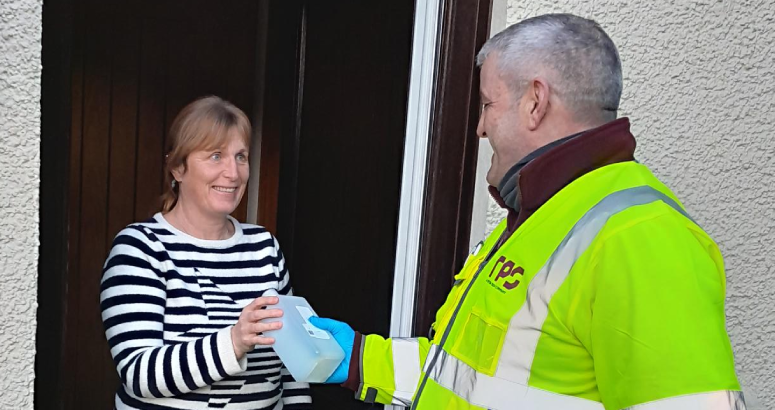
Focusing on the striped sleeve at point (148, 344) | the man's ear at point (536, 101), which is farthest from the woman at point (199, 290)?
the man's ear at point (536, 101)

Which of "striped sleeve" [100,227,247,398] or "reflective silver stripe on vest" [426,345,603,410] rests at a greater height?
"reflective silver stripe on vest" [426,345,603,410]

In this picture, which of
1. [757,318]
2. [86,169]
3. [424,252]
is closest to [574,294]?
[424,252]

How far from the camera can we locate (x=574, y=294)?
1.17 meters

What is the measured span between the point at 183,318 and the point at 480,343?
83 centimetres

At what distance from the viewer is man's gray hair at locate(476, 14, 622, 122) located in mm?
1330

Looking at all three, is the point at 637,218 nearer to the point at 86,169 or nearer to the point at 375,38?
the point at 375,38

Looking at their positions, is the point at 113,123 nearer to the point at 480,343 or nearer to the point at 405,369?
the point at 405,369

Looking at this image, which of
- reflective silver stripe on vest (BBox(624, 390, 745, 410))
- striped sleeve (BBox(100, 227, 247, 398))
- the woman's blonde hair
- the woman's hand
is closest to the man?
reflective silver stripe on vest (BBox(624, 390, 745, 410))

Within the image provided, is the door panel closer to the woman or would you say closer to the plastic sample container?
the woman

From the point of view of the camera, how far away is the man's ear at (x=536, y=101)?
4.42 ft

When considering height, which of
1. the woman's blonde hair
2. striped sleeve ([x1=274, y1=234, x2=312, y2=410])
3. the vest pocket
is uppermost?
the woman's blonde hair

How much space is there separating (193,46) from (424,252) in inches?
86.8

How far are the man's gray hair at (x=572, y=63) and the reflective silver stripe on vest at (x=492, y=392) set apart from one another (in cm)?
47

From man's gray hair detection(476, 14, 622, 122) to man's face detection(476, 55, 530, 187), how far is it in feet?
0.10
